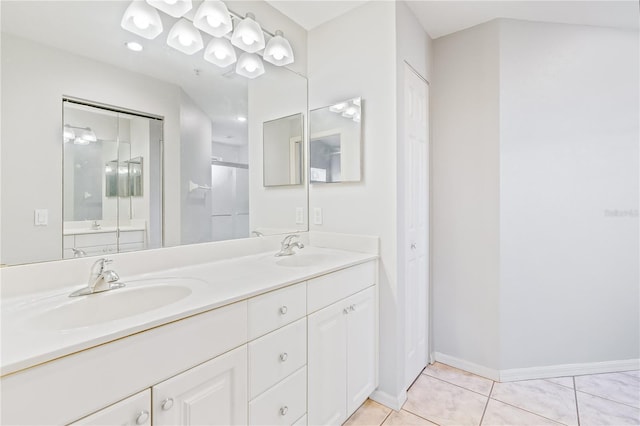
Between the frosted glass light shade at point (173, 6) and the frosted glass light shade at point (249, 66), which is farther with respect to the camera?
the frosted glass light shade at point (249, 66)

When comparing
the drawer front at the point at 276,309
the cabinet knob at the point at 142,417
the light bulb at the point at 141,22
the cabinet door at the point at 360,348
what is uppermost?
the light bulb at the point at 141,22

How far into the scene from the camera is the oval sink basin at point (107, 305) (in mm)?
908

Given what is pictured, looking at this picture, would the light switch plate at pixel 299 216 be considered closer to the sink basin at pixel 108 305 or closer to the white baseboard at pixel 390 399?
the sink basin at pixel 108 305

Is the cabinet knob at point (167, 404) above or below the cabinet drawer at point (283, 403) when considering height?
above

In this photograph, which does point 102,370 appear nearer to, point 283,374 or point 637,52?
point 283,374

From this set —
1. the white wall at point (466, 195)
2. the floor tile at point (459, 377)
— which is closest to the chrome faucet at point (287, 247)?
the white wall at point (466, 195)

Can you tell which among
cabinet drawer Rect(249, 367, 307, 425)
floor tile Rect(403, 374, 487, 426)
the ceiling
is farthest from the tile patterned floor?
the ceiling

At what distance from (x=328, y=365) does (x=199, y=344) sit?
72 centimetres

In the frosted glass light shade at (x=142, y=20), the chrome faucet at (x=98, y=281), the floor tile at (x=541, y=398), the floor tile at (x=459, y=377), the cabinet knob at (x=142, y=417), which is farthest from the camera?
the floor tile at (x=459, y=377)

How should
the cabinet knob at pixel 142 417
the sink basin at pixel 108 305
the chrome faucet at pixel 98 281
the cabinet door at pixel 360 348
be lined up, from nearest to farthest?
the cabinet knob at pixel 142 417 → the sink basin at pixel 108 305 → the chrome faucet at pixel 98 281 → the cabinet door at pixel 360 348

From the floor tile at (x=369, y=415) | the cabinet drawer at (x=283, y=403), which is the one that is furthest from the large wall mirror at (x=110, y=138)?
the floor tile at (x=369, y=415)

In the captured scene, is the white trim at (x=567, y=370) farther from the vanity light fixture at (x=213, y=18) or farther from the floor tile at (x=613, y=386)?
the vanity light fixture at (x=213, y=18)

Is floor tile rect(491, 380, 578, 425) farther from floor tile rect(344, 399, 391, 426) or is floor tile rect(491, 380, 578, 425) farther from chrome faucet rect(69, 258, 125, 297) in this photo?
chrome faucet rect(69, 258, 125, 297)

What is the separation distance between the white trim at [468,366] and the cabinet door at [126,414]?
2.04 m
